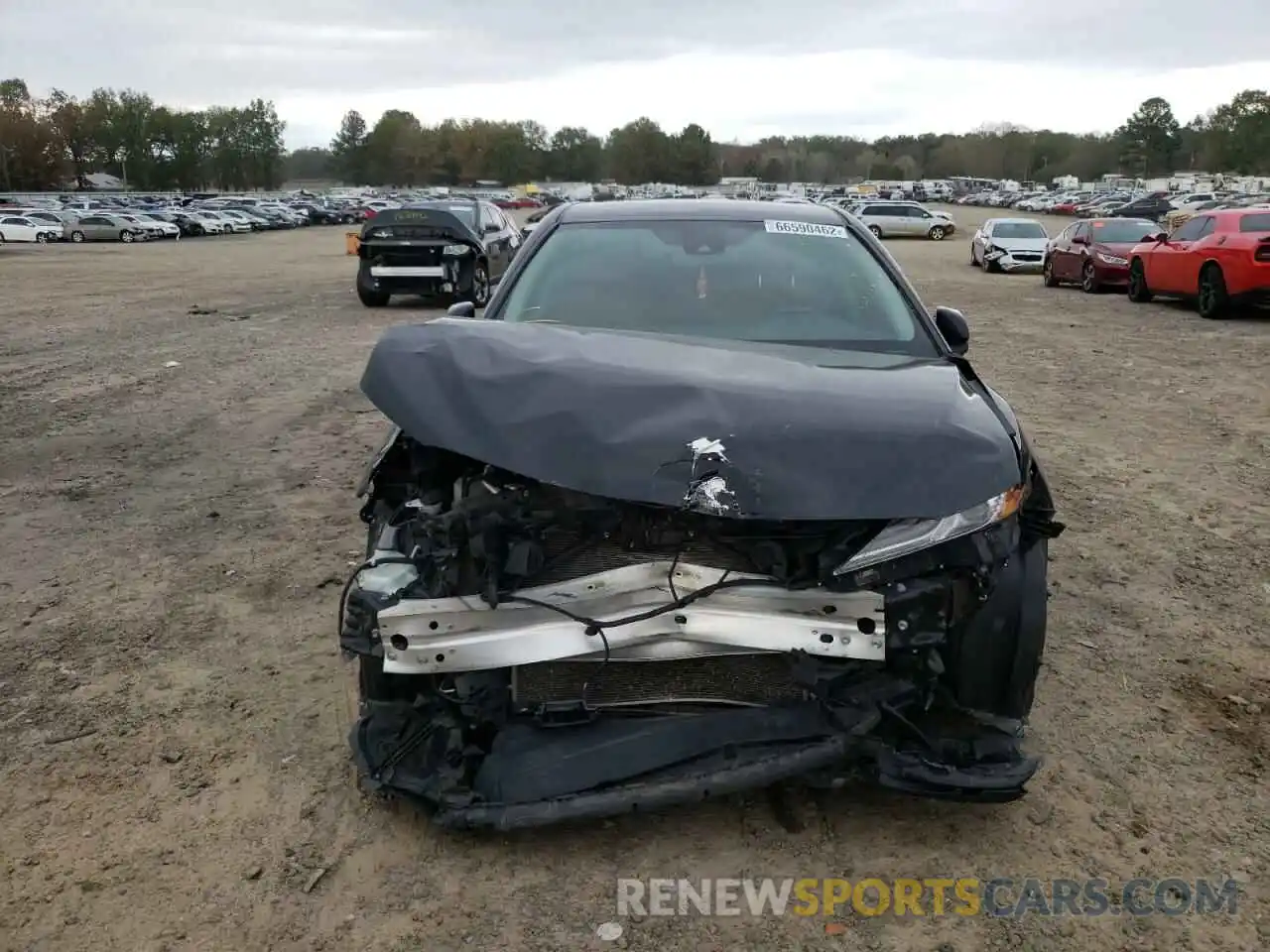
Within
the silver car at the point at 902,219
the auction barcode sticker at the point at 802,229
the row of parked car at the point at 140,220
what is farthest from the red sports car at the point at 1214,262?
the row of parked car at the point at 140,220

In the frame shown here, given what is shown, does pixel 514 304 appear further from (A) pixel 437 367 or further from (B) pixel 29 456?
(B) pixel 29 456

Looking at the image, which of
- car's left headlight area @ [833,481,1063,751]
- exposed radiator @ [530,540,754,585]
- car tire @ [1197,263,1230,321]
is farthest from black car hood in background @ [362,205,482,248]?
car's left headlight area @ [833,481,1063,751]

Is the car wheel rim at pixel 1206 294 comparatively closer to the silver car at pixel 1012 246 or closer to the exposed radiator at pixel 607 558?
the silver car at pixel 1012 246

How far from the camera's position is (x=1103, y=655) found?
13.0 feet

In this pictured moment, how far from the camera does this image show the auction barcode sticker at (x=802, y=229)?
4.45 m

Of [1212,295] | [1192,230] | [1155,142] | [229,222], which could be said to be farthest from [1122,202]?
[1155,142]

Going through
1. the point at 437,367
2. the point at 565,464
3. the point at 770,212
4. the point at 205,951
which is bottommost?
the point at 205,951

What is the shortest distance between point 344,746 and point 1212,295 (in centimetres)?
1432

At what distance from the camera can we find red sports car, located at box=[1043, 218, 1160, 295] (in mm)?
18234

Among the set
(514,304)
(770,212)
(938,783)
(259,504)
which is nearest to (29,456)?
(259,504)

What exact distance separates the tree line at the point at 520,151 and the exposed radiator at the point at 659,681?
10182cm

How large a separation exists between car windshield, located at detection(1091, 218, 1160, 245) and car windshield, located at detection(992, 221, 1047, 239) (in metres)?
5.70

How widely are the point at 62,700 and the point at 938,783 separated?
9.80 feet

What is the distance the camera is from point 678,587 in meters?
2.67
